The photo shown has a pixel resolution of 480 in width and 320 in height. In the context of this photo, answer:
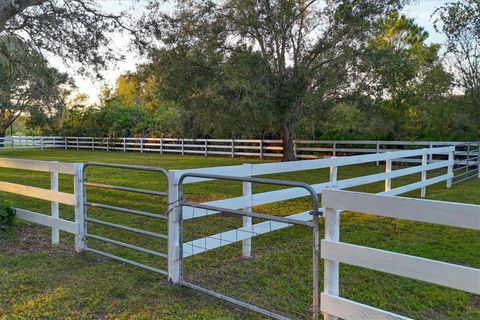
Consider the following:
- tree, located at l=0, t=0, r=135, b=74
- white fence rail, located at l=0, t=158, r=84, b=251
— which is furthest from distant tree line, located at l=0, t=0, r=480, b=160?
→ white fence rail, located at l=0, t=158, r=84, b=251

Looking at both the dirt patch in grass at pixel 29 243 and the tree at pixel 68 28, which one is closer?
the dirt patch in grass at pixel 29 243

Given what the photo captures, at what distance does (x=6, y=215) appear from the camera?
592cm

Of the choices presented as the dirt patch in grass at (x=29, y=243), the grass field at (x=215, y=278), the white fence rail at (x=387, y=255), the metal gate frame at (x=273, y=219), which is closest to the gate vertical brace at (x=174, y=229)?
the metal gate frame at (x=273, y=219)

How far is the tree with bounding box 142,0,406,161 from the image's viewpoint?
45.1ft

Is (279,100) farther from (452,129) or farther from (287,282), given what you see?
(287,282)

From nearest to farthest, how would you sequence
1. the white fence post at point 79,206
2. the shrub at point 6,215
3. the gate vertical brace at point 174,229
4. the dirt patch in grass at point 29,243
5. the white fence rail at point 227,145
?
the gate vertical brace at point 174,229
the white fence post at point 79,206
the dirt patch in grass at point 29,243
the shrub at point 6,215
the white fence rail at point 227,145

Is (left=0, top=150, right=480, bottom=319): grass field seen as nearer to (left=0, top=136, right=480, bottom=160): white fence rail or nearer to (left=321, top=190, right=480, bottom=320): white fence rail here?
(left=321, top=190, right=480, bottom=320): white fence rail

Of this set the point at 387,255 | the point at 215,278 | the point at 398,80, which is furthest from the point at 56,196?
the point at 398,80

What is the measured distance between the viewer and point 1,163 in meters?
6.33

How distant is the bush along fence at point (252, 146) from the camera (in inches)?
549

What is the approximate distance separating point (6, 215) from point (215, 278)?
3.52 metres

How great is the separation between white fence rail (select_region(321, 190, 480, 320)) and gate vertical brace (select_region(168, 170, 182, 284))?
5.32 ft

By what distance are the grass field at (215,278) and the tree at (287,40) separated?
8221mm

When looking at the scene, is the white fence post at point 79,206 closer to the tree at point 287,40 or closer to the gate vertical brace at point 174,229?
the gate vertical brace at point 174,229
